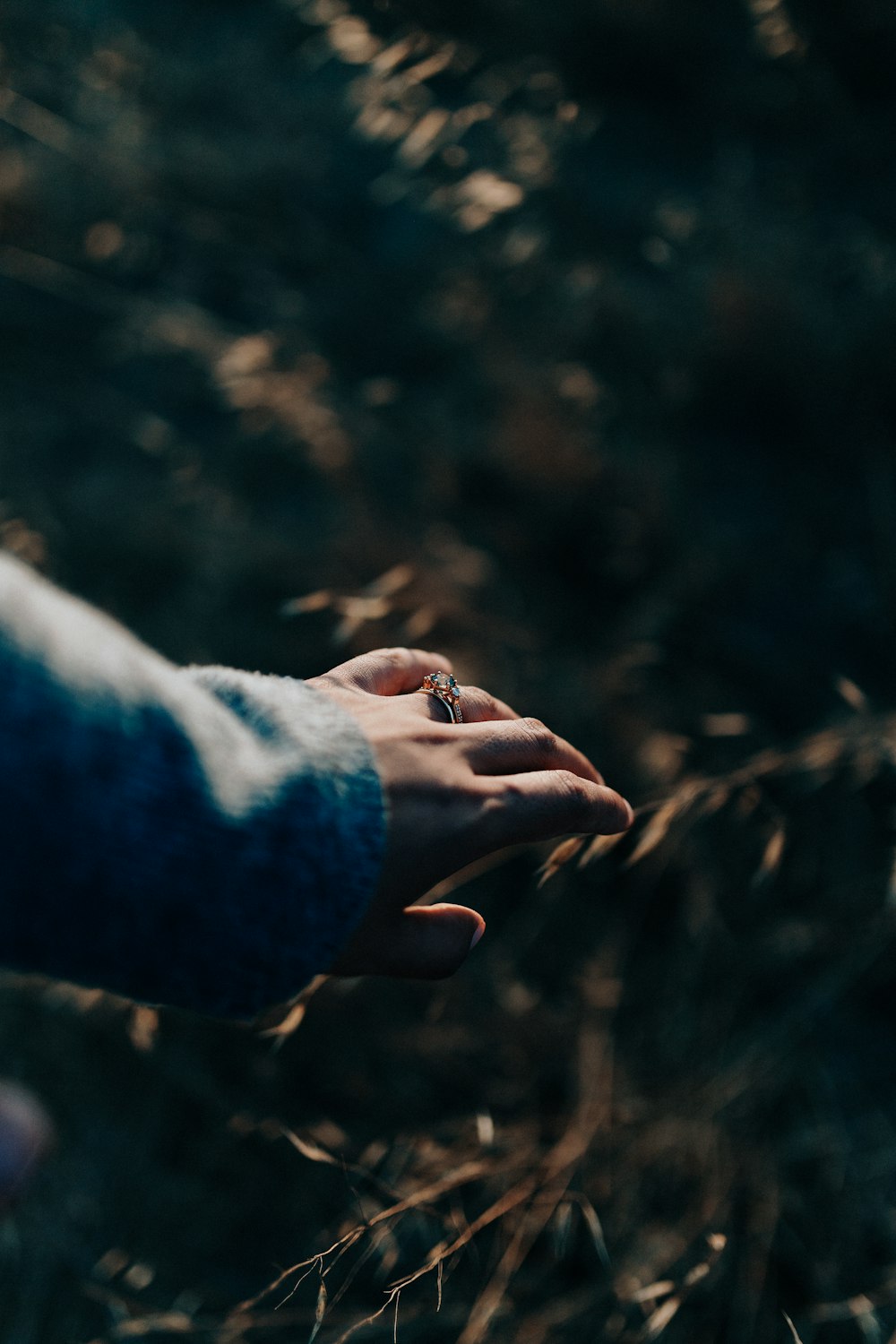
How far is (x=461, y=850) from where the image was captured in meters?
0.74

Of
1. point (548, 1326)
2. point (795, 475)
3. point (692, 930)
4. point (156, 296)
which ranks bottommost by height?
point (548, 1326)

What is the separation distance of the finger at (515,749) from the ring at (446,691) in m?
0.06

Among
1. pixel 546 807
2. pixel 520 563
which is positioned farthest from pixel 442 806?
pixel 520 563

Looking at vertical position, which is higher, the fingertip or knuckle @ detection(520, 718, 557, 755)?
knuckle @ detection(520, 718, 557, 755)

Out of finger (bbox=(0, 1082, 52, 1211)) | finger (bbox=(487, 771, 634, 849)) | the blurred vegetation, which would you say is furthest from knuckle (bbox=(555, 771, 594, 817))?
finger (bbox=(0, 1082, 52, 1211))

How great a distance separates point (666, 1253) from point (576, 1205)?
126 millimetres

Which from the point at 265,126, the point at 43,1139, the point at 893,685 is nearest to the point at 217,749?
the point at 43,1139

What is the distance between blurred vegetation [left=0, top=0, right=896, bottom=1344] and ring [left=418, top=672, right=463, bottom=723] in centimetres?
20

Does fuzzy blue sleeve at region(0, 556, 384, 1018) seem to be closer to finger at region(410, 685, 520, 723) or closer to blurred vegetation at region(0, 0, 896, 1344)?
finger at region(410, 685, 520, 723)

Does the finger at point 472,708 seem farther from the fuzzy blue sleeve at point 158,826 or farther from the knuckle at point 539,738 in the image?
the fuzzy blue sleeve at point 158,826

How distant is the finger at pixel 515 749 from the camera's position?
0.80m

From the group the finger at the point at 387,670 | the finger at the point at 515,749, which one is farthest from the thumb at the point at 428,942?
the finger at the point at 387,670

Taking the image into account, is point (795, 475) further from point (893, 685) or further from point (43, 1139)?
point (43, 1139)

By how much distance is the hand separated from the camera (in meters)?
0.72
